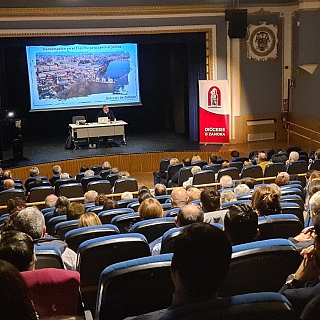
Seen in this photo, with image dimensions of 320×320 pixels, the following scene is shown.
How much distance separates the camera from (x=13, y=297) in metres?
1.43

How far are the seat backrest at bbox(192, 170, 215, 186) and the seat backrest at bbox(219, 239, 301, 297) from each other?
540cm

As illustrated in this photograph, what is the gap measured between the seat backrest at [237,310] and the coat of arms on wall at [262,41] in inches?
480

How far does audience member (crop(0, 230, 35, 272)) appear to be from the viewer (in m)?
2.32

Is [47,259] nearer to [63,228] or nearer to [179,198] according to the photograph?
[63,228]

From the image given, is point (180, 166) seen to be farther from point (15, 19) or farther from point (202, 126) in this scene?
point (15, 19)

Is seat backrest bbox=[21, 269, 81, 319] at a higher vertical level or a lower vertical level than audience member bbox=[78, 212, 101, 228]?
higher

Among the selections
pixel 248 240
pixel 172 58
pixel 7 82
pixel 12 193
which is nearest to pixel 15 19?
pixel 7 82

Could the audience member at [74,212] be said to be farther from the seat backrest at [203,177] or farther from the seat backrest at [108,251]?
the seat backrest at [203,177]

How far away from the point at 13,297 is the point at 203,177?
6.67 metres

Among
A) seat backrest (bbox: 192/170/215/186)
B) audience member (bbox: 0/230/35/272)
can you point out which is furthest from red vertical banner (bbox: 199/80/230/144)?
audience member (bbox: 0/230/35/272)

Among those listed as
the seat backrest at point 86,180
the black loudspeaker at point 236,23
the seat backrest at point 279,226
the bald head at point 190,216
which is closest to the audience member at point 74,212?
the bald head at point 190,216

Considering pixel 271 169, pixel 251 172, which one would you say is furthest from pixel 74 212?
pixel 271 169

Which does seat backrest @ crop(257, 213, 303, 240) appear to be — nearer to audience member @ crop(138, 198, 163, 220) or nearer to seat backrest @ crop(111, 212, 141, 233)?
audience member @ crop(138, 198, 163, 220)

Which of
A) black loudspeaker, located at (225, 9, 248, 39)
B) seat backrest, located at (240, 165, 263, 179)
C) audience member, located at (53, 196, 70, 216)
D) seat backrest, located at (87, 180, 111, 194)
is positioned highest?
→ black loudspeaker, located at (225, 9, 248, 39)
